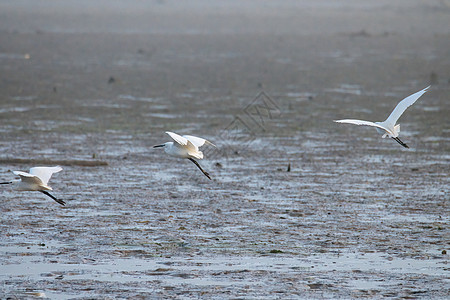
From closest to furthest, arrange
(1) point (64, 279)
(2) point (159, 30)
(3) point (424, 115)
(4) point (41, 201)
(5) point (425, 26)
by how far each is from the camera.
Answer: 1. (1) point (64, 279)
2. (4) point (41, 201)
3. (3) point (424, 115)
4. (2) point (159, 30)
5. (5) point (425, 26)

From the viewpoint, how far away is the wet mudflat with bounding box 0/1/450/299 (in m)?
7.24

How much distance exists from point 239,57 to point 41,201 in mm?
22142

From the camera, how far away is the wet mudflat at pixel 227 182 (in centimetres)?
724

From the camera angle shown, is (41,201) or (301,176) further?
(301,176)

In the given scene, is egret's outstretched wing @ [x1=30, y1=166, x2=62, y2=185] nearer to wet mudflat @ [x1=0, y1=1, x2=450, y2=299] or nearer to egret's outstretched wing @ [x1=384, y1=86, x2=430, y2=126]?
wet mudflat @ [x1=0, y1=1, x2=450, y2=299]

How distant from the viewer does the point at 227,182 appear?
11344 millimetres

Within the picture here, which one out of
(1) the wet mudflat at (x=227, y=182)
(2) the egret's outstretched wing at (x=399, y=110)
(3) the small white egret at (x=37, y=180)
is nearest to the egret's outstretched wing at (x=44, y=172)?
(3) the small white egret at (x=37, y=180)

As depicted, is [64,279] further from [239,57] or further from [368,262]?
[239,57]

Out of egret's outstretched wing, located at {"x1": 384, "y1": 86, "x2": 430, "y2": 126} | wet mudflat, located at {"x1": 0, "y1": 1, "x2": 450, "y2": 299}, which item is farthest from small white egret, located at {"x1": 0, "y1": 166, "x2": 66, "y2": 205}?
egret's outstretched wing, located at {"x1": 384, "y1": 86, "x2": 430, "y2": 126}

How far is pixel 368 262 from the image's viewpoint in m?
7.66

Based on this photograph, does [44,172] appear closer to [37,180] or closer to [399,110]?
[37,180]

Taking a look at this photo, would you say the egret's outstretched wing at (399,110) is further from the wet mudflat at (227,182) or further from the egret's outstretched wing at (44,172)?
the egret's outstretched wing at (44,172)

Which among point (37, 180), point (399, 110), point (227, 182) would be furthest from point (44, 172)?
point (399, 110)

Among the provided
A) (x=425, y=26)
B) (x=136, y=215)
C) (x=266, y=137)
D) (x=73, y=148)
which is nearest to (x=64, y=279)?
(x=136, y=215)
